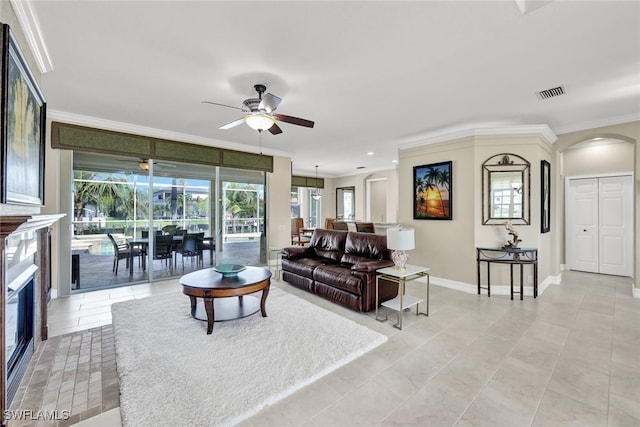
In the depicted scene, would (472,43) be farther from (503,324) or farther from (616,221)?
(616,221)

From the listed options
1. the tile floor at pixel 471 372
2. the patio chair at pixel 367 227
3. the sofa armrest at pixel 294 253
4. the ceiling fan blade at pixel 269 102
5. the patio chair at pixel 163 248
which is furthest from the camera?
the patio chair at pixel 367 227

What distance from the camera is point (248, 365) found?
7.71 feet

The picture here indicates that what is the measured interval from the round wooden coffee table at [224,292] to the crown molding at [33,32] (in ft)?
8.38

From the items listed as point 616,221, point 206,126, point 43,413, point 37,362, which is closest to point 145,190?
point 206,126

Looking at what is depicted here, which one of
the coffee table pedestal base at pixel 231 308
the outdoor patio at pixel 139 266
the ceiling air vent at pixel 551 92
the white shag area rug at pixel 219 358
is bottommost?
the white shag area rug at pixel 219 358

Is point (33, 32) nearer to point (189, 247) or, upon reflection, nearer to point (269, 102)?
point (269, 102)

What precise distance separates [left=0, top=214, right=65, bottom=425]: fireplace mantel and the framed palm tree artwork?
5288 millimetres

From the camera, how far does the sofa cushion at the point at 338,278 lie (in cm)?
361

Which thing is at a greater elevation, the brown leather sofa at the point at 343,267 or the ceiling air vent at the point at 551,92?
the ceiling air vent at the point at 551,92

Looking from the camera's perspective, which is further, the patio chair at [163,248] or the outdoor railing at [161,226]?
the patio chair at [163,248]

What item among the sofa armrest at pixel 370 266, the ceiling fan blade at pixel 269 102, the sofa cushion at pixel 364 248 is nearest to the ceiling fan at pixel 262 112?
the ceiling fan blade at pixel 269 102

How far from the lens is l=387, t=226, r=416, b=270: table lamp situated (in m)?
3.42

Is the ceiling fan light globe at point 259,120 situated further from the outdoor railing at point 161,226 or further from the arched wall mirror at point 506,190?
the arched wall mirror at point 506,190

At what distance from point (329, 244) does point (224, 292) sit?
250cm
